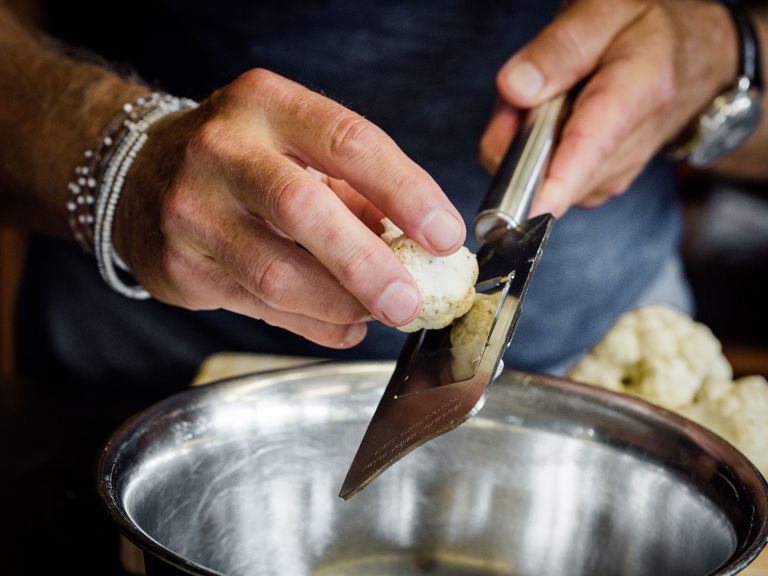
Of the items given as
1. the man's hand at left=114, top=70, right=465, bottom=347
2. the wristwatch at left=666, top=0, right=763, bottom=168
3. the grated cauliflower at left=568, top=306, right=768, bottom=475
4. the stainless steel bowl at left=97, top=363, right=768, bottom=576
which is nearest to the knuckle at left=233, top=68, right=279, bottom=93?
the man's hand at left=114, top=70, right=465, bottom=347

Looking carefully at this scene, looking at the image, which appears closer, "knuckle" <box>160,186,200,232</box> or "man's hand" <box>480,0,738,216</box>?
"knuckle" <box>160,186,200,232</box>

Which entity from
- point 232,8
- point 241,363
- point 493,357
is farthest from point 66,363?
point 493,357

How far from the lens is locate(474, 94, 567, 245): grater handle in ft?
2.22

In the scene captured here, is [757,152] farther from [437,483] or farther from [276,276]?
[276,276]

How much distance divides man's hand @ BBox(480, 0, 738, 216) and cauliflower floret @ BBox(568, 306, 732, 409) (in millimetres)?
138

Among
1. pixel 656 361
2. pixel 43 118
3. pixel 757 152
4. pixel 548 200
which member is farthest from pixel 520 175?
pixel 757 152

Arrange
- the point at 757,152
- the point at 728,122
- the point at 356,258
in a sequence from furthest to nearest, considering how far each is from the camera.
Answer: the point at 757,152, the point at 728,122, the point at 356,258

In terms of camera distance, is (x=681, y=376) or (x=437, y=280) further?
(x=681, y=376)

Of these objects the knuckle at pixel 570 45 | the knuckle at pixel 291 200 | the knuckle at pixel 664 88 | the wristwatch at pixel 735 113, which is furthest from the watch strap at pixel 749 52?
the knuckle at pixel 291 200

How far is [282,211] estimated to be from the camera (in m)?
0.54

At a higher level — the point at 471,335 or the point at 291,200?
the point at 291,200

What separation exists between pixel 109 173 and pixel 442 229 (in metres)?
0.29

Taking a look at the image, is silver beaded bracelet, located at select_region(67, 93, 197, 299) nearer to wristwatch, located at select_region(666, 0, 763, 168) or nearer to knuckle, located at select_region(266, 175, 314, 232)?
knuckle, located at select_region(266, 175, 314, 232)

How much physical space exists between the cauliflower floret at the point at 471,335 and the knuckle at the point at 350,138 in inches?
4.9
